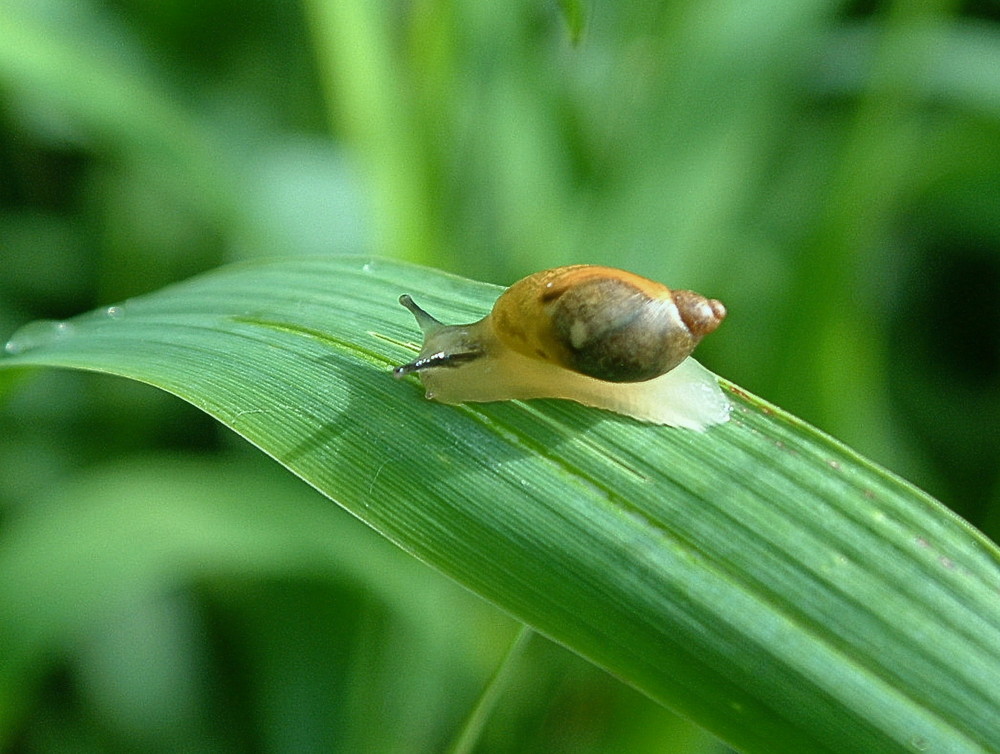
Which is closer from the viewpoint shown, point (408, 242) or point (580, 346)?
point (580, 346)

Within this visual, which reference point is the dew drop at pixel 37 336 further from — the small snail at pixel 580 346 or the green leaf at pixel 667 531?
the small snail at pixel 580 346

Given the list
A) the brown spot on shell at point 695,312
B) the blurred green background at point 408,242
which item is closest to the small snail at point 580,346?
the brown spot on shell at point 695,312

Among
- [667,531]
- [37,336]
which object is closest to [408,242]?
[37,336]

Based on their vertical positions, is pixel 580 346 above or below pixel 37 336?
above

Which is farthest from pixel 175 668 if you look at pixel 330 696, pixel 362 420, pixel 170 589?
pixel 362 420

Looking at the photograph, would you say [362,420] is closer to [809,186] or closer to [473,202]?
[473,202]

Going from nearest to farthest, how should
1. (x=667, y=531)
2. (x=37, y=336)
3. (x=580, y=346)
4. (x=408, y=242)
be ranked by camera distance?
(x=667, y=531), (x=580, y=346), (x=37, y=336), (x=408, y=242)

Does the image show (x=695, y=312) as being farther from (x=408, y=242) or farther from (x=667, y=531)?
(x=408, y=242)

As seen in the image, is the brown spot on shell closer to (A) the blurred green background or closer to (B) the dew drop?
(A) the blurred green background
